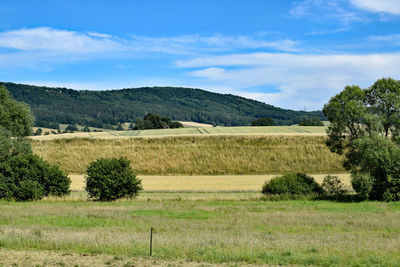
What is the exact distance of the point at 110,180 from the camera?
34125 mm

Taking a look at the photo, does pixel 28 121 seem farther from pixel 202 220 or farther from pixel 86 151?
pixel 202 220

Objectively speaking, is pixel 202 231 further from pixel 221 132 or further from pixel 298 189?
pixel 221 132

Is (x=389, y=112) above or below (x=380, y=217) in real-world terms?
above

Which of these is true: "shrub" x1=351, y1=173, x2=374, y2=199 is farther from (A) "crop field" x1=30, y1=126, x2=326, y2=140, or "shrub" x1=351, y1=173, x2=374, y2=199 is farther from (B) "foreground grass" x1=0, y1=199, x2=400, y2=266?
(A) "crop field" x1=30, y1=126, x2=326, y2=140

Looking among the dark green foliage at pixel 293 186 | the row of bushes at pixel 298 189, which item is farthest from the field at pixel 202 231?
the dark green foliage at pixel 293 186

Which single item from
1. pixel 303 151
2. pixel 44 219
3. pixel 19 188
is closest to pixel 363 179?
pixel 44 219

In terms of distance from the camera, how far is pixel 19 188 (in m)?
34.6

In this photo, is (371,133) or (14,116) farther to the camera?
(14,116)

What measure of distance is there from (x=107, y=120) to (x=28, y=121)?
14020cm

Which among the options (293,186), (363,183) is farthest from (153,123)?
(363,183)

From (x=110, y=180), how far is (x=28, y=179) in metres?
6.42

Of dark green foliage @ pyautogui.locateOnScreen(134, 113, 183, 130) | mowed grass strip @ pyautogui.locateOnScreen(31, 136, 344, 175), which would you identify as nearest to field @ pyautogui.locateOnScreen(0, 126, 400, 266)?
mowed grass strip @ pyautogui.locateOnScreen(31, 136, 344, 175)

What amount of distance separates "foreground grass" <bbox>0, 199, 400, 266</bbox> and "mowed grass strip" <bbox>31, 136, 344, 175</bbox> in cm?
3179

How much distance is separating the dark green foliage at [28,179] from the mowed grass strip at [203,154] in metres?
27.8
